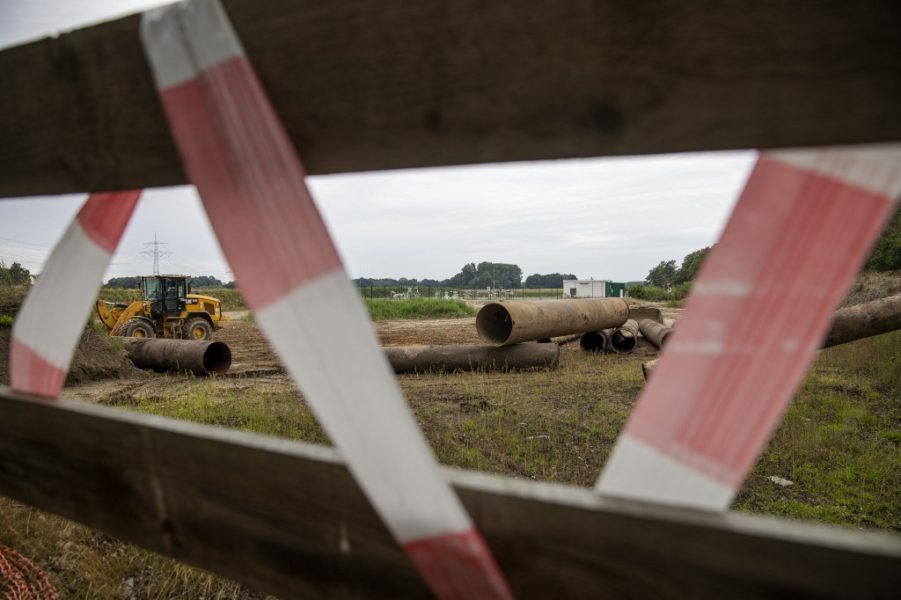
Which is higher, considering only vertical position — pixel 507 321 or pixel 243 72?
pixel 243 72

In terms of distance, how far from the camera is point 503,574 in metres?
0.67

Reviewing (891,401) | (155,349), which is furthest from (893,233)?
A: (155,349)

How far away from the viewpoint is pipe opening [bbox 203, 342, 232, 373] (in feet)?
35.3

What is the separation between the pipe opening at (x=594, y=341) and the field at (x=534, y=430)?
4.80 feet

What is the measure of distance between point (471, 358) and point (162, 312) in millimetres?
9534

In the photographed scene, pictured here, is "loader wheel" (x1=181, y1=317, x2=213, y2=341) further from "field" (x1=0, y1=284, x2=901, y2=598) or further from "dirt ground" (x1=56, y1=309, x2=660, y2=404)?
"field" (x1=0, y1=284, x2=901, y2=598)

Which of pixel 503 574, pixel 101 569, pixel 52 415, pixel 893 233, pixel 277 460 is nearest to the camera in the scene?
pixel 503 574

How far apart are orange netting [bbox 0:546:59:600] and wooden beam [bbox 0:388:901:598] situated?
6.94ft

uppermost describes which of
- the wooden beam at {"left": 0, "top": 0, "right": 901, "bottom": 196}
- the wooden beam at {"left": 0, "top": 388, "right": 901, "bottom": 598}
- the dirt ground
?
the wooden beam at {"left": 0, "top": 0, "right": 901, "bottom": 196}

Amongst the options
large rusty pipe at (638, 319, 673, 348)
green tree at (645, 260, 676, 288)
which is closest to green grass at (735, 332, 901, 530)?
large rusty pipe at (638, 319, 673, 348)

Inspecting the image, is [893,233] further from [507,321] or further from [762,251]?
[762,251]

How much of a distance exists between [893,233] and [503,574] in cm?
2483

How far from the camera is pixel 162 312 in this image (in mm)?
14578

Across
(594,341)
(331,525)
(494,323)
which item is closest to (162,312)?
(494,323)
